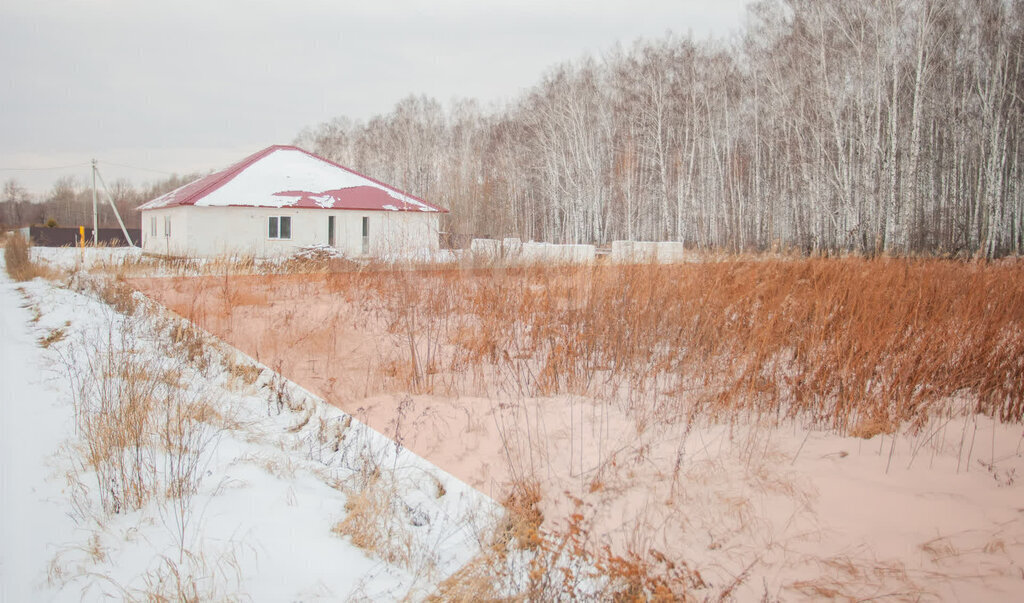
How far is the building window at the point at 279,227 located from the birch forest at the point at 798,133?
8.96 m

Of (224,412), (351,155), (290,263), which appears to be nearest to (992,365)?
(224,412)

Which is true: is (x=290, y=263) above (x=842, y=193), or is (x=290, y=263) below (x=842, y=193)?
below

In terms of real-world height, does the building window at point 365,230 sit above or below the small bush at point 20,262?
above

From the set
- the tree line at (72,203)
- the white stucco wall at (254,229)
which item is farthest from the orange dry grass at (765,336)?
the tree line at (72,203)

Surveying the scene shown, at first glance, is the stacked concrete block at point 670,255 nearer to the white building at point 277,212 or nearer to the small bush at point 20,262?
the white building at point 277,212

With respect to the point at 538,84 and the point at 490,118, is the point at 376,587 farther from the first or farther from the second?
the point at 490,118

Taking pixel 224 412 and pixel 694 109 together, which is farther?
pixel 694 109

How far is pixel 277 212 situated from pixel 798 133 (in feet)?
63.8

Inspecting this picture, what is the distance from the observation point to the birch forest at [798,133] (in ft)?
58.2

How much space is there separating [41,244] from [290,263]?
103 feet

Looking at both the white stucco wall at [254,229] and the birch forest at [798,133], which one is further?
the white stucco wall at [254,229]

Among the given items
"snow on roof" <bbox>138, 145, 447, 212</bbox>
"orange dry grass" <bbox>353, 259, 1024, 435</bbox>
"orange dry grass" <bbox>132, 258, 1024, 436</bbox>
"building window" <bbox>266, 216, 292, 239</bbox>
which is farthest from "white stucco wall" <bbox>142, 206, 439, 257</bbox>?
"orange dry grass" <bbox>353, 259, 1024, 435</bbox>

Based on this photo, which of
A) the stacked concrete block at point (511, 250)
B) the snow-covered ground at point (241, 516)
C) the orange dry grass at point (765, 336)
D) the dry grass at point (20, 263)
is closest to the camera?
the snow-covered ground at point (241, 516)

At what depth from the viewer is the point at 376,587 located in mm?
2422
